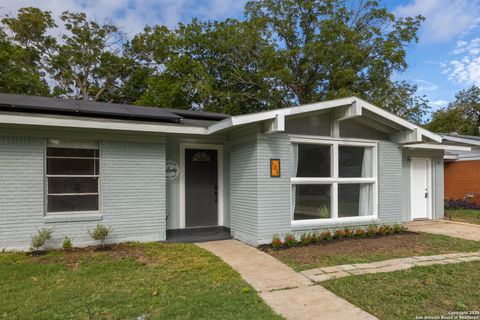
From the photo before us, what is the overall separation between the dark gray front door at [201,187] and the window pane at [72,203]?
2116mm

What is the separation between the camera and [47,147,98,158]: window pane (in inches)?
245

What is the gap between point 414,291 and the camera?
4.20 m

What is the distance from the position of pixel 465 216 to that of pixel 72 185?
12.7 m

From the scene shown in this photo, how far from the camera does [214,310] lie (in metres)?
3.62

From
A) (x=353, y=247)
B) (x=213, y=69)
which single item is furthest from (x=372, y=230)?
(x=213, y=69)

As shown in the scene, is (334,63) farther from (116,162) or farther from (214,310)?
(214,310)

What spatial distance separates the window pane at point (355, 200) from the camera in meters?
7.65

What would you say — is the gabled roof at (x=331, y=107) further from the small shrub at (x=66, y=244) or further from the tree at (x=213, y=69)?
the tree at (x=213, y=69)

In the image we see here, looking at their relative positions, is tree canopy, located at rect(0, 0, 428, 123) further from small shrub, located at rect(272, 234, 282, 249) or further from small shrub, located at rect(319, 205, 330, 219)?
small shrub, located at rect(272, 234, 282, 249)

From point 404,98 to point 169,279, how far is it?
21.1m

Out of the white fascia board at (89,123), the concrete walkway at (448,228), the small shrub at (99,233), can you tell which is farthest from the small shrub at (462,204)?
the small shrub at (99,233)

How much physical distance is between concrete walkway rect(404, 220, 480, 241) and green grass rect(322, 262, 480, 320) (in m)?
3.35

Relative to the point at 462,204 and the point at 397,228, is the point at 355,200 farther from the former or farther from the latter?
the point at 462,204

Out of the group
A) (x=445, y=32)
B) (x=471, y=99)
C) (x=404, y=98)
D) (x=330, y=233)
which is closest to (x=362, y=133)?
(x=330, y=233)
